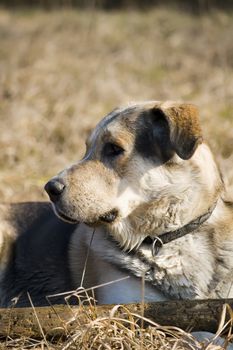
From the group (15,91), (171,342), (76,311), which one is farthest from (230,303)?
(15,91)

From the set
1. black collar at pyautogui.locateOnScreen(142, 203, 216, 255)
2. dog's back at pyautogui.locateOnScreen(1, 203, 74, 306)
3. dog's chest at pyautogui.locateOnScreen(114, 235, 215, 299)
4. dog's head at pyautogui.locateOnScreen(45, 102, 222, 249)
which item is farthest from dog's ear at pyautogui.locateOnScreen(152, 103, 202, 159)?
dog's back at pyautogui.locateOnScreen(1, 203, 74, 306)

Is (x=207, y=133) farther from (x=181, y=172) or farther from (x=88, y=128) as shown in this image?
(x=181, y=172)

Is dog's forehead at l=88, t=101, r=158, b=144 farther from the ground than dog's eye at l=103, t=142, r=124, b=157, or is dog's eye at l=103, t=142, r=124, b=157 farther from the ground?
dog's forehead at l=88, t=101, r=158, b=144

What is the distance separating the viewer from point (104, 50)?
16.6 m

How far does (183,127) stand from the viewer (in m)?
5.13

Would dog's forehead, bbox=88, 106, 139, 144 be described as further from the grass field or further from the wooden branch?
the grass field

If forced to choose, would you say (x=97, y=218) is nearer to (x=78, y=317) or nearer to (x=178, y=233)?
(x=178, y=233)

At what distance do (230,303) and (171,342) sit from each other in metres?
0.40

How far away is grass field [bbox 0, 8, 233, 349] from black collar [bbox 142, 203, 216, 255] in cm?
323

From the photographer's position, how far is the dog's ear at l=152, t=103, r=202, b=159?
16.5 feet

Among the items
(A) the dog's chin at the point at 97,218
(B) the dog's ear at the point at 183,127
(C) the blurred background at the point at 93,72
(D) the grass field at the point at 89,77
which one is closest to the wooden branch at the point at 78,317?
(A) the dog's chin at the point at 97,218

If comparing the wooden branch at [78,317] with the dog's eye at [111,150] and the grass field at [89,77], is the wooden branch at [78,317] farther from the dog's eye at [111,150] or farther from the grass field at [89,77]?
the grass field at [89,77]

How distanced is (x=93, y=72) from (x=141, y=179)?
939 cm

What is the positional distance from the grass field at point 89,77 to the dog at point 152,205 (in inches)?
127
